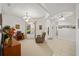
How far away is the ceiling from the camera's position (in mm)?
2930

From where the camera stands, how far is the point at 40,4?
9.58 ft

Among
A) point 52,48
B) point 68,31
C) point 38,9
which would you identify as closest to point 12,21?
point 38,9

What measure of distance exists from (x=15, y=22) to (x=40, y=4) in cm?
60

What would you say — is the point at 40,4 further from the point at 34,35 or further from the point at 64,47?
the point at 64,47

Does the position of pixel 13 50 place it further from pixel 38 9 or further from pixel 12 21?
pixel 38 9

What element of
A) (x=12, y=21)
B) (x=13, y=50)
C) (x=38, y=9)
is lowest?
(x=13, y=50)

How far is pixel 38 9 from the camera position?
3.00 meters

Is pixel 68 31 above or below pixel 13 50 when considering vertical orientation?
above

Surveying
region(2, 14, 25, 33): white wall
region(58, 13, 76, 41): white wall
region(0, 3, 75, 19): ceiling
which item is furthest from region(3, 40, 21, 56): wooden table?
region(58, 13, 76, 41): white wall

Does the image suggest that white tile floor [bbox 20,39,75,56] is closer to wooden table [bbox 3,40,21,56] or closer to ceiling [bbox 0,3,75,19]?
wooden table [bbox 3,40,21,56]

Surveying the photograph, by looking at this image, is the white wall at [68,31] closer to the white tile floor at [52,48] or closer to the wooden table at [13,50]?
the white tile floor at [52,48]

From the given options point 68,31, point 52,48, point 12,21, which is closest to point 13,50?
point 12,21

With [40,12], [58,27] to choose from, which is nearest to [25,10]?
[40,12]

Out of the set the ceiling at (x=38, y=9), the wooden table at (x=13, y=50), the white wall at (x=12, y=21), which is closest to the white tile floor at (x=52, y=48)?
the wooden table at (x=13, y=50)
